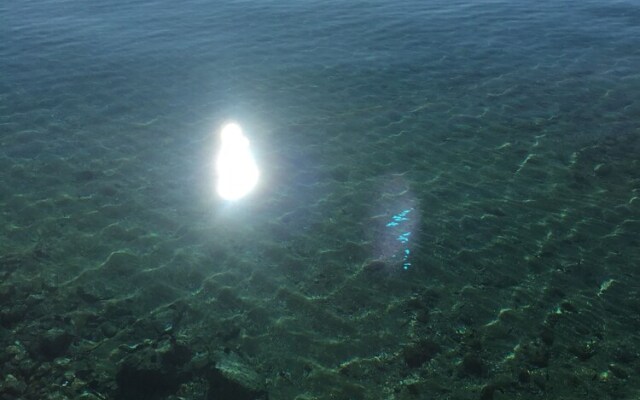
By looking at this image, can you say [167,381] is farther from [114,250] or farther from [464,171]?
[464,171]

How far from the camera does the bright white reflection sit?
652 inches

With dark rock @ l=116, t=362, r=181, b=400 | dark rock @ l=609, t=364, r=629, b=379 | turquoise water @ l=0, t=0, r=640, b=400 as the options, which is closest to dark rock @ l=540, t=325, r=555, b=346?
turquoise water @ l=0, t=0, r=640, b=400

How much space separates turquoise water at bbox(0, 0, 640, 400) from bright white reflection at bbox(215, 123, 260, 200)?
0.46 meters

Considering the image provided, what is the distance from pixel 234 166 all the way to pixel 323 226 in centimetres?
480

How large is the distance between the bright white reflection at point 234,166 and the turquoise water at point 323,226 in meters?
0.46

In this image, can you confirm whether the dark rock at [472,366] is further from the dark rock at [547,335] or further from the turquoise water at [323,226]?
the dark rock at [547,335]

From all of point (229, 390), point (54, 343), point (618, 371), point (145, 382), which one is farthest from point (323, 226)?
point (618, 371)

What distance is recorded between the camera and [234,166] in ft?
58.1

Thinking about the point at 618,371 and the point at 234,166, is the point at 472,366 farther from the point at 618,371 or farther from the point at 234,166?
the point at 234,166

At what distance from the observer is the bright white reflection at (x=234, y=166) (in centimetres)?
1657

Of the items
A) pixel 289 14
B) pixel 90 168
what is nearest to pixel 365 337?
pixel 90 168

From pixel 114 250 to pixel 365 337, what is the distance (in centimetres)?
758

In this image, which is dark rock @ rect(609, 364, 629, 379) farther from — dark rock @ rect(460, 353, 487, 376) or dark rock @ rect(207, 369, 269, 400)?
dark rock @ rect(207, 369, 269, 400)

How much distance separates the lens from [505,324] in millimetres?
11648
